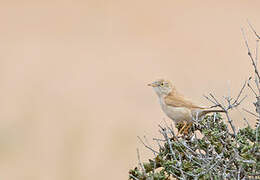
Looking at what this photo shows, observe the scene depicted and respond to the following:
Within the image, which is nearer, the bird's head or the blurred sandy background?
the bird's head

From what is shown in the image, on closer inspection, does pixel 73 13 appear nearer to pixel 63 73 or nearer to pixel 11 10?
pixel 11 10

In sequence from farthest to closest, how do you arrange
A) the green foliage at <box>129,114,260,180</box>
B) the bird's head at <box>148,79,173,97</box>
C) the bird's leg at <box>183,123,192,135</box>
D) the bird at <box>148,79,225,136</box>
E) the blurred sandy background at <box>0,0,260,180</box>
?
the blurred sandy background at <box>0,0,260,180</box> → the bird's head at <box>148,79,173,97</box> → the bird at <box>148,79,225,136</box> → the bird's leg at <box>183,123,192,135</box> → the green foliage at <box>129,114,260,180</box>

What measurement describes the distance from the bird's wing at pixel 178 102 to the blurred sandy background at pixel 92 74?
465 cm

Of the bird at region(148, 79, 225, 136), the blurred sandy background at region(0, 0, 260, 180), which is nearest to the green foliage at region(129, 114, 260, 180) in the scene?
the bird at region(148, 79, 225, 136)

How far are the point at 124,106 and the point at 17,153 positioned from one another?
2.87 metres

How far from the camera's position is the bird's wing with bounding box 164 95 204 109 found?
174 inches

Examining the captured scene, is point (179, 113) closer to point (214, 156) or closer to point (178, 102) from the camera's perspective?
point (178, 102)

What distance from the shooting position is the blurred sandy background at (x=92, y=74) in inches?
404

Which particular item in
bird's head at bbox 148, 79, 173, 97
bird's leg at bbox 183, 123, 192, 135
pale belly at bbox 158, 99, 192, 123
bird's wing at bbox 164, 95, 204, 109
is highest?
bird's head at bbox 148, 79, 173, 97

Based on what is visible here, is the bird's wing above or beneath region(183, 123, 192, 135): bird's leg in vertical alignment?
above

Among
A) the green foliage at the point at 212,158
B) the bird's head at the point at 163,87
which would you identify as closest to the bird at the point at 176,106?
the bird's head at the point at 163,87

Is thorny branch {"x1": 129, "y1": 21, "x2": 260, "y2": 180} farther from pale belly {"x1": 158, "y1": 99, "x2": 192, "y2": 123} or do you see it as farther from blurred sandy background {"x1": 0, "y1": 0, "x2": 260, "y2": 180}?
blurred sandy background {"x1": 0, "y1": 0, "x2": 260, "y2": 180}

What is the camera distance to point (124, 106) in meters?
12.4

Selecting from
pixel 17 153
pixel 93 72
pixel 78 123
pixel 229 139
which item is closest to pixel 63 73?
pixel 93 72
